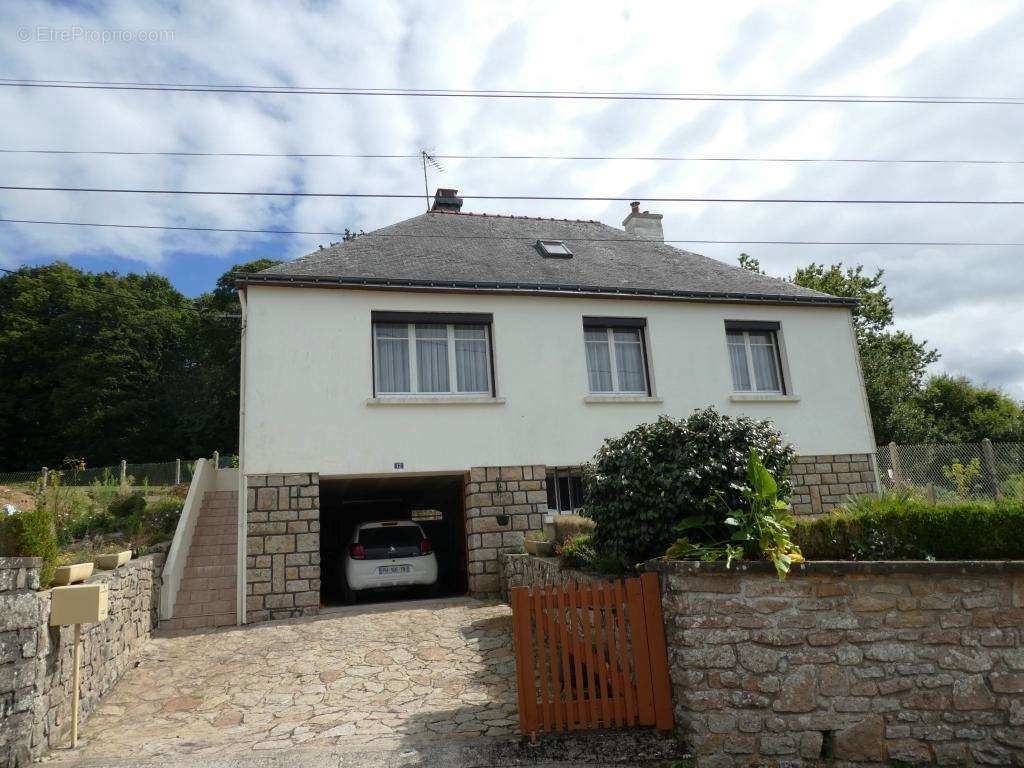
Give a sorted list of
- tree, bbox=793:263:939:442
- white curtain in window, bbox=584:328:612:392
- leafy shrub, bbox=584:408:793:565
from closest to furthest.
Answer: leafy shrub, bbox=584:408:793:565, white curtain in window, bbox=584:328:612:392, tree, bbox=793:263:939:442

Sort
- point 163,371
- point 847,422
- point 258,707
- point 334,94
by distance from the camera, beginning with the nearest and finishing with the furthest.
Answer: point 258,707 < point 334,94 < point 847,422 < point 163,371

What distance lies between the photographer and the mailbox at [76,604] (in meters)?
5.36

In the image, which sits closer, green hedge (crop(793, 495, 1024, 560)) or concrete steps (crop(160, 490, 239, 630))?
green hedge (crop(793, 495, 1024, 560))

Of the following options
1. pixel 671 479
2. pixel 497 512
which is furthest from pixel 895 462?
pixel 671 479

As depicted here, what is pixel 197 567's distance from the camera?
10828 millimetres

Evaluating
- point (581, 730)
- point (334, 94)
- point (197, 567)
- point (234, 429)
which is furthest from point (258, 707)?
point (234, 429)

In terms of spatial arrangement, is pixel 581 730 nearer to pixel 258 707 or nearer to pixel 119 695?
pixel 258 707

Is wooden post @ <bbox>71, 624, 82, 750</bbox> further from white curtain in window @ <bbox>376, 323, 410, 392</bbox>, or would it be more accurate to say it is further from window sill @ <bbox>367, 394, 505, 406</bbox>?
white curtain in window @ <bbox>376, 323, 410, 392</bbox>

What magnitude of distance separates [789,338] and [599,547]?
879cm

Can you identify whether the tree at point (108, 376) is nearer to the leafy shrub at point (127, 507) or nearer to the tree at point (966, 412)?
the leafy shrub at point (127, 507)

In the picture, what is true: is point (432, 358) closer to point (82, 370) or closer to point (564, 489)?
point (564, 489)

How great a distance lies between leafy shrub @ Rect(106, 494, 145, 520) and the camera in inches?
466

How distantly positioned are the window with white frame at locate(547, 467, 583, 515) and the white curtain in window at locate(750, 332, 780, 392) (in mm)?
4317

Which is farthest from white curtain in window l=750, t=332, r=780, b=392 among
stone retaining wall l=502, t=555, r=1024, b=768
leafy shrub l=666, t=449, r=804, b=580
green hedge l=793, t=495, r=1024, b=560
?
stone retaining wall l=502, t=555, r=1024, b=768
